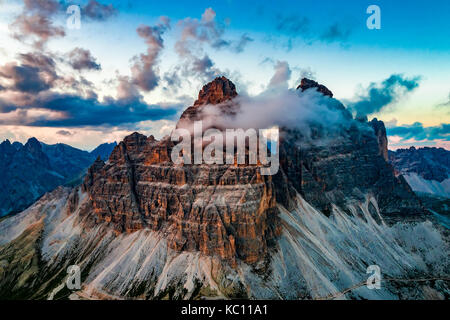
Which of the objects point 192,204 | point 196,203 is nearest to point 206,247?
point 196,203

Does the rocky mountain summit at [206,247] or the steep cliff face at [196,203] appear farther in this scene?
the steep cliff face at [196,203]

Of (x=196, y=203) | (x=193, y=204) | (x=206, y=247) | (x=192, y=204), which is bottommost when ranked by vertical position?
(x=206, y=247)

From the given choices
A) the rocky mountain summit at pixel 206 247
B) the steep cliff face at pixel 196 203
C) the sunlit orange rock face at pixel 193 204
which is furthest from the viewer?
the steep cliff face at pixel 196 203

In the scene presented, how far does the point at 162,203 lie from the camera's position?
576 ft

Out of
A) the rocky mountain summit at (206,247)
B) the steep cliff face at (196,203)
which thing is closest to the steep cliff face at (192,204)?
the steep cliff face at (196,203)

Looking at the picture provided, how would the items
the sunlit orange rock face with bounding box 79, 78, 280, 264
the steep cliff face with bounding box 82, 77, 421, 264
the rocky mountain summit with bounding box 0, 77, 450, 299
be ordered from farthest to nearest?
1. the steep cliff face with bounding box 82, 77, 421, 264
2. the sunlit orange rock face with bounding box 79, 78, 280, 264
3. the rocky mountain summit with bounding box 0, 77, 450, 299

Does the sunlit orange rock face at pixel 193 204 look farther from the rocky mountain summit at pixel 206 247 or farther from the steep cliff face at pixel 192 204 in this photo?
the rocky mountain summit at pixel 206 247

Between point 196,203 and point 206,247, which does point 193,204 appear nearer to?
point 196,203

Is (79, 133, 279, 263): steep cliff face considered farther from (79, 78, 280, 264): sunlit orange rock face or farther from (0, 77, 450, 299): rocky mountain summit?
(0, 77, 450, 299): rocky mountain summit

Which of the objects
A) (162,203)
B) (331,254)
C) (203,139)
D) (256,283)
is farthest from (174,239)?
(331,254)

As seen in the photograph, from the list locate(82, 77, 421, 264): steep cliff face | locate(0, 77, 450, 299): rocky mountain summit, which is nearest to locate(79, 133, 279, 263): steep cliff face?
locate(82, 77, 421, 264): steep cliff face

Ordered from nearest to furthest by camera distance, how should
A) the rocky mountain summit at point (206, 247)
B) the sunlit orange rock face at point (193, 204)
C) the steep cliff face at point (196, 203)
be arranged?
1. the rocky mountain summit at point (206, 247)
2. the sunlit orange rock face at point (193, 204)
3. the steep cliff face at point (196, 203)
